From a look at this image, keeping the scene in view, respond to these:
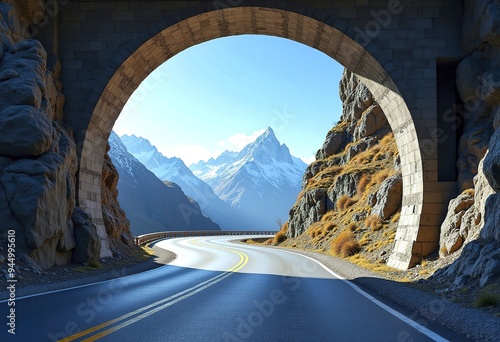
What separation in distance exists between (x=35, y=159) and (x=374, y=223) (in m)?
17.4

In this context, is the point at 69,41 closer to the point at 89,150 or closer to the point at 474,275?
the point at 89,150

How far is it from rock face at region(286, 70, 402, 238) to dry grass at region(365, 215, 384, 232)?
1966mm

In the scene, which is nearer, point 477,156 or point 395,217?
point 477,156

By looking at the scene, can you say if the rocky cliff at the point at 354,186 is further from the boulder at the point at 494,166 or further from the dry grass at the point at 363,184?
the boulder at the point at 494,166

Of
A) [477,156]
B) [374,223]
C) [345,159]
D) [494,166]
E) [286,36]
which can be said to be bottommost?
[374,223]

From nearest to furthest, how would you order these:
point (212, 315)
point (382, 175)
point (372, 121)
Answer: point (212, 315)
point (382, 175)
point (372, 121)

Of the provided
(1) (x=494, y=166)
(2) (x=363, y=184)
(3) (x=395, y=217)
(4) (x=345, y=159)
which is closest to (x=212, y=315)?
(1) (x=494, y=166)

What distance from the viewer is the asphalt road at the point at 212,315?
674 centimetres

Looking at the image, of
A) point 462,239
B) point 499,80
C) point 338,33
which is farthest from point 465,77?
point 462,239

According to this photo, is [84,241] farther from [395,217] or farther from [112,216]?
[395,217]

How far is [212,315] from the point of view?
27.8 feet

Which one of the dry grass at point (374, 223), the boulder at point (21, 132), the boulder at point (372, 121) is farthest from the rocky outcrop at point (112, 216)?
the boulder at point (372, 121)

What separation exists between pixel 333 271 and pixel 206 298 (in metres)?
8.59

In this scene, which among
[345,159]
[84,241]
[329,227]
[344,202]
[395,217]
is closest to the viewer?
[84,241]
